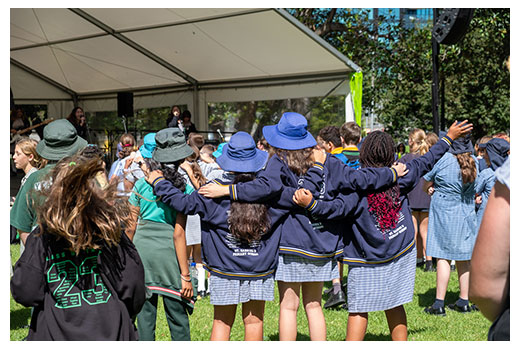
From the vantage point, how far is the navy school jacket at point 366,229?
381cm

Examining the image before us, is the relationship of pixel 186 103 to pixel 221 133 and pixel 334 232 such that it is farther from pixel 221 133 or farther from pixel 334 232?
pixel 334 232

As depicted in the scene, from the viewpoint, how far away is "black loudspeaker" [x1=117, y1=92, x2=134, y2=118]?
15312 millimetres

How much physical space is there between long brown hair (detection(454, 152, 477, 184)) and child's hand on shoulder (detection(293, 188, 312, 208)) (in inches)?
103

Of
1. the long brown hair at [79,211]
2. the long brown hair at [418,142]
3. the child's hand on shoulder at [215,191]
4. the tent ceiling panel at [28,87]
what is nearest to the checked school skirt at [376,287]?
the child's hand on shoulder at [215,191]

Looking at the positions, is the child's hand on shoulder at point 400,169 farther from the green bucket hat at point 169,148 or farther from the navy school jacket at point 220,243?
the green bucket hat at point 169,148

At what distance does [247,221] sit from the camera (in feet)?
12.0

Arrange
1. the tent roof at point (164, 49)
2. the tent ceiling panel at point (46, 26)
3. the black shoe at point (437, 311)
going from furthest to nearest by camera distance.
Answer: the tent ceiling panel at point (46, 26)
the tent roof at point (164, 49)
the black shoe at point (437, 311)

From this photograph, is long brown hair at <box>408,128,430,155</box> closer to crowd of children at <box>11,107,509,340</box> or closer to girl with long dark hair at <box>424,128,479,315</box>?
girl with long dark hair at <box>424,128,479,315</box>

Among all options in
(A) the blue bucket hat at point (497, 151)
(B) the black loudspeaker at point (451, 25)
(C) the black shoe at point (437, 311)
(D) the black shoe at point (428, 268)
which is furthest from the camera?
(D) the black shoe at point (428, 268)

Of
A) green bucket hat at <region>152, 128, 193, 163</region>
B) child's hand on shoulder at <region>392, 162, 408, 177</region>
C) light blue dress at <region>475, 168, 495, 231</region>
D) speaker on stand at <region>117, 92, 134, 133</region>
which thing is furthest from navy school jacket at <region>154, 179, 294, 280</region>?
speaker on stand at <region>117, 92, 134, 133</region>

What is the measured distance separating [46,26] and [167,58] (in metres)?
2.64

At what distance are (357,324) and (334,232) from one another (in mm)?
643

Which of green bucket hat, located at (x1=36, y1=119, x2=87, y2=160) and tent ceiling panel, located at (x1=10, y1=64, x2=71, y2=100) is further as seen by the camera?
tent ceiling panel, located at (x1=10, y1=64, x2=71, y2=100)

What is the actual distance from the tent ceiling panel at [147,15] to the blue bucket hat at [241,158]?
6680 mm
